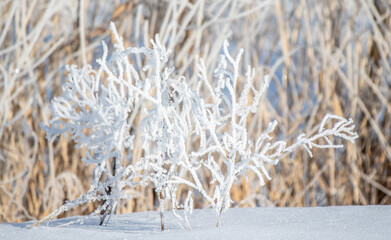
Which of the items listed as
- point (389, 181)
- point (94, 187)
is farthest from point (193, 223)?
point (389, 181)

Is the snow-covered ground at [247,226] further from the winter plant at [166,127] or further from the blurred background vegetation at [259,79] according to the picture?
the blurred background vegetation at [259,79]

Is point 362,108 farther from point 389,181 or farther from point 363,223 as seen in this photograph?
point 363,223

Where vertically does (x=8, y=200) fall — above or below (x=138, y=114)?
below

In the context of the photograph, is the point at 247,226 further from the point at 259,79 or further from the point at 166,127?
the point at 259,79

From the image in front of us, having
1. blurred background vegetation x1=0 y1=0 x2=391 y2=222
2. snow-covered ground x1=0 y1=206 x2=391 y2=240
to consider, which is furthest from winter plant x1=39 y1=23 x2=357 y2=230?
blurred background vegetation x1=0 y1=0 x2=391 y2=222

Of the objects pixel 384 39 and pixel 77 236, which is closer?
pixel 77 236

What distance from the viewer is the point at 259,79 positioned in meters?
1.29

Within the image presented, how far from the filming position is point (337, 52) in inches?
52.2

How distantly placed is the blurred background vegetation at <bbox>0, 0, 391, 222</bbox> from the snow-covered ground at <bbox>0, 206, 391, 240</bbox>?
0.48m

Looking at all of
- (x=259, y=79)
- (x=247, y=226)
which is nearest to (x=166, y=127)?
(x=247, y=226)

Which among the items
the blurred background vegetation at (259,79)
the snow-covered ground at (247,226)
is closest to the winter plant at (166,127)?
the snow-covered ground at (247,226)

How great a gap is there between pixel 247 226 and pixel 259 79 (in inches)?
29.6

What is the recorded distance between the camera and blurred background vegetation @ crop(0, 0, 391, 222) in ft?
3.99

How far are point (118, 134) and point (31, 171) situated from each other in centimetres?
70
